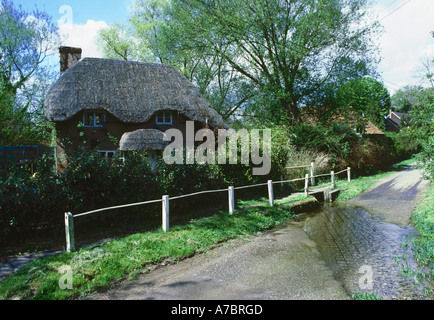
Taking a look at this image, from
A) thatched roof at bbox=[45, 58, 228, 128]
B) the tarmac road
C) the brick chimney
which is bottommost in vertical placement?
the tarmac road

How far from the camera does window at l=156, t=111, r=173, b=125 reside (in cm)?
1903

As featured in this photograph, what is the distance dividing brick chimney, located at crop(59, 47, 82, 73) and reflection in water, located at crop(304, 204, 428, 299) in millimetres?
18597

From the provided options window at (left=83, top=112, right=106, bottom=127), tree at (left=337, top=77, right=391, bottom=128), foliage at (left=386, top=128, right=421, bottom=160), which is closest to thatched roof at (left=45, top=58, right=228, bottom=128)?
window at (left=83, top=112, right=106, bottom=127)

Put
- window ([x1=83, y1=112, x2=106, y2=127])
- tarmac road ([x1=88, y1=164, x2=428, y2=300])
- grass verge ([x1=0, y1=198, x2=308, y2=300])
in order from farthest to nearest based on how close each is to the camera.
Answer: window ([x1=83, y1=112, x2=106, y2=127]) < grass verge ([x1=0, y1=198, x2=308, y2=300]) < tarmac road ([x1=88, y1=164, x2=428, y2=300])

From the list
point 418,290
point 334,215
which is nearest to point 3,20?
point 334,215

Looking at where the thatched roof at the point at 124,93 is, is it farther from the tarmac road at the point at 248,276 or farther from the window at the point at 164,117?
the tarmac road at the point at 248,276

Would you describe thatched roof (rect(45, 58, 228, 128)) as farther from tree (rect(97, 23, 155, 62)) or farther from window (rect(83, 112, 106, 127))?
tree (rect(97, 23, 155, 62))

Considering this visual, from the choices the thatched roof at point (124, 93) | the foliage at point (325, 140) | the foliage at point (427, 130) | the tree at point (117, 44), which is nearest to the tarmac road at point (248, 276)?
the foliage at point (427, 130)

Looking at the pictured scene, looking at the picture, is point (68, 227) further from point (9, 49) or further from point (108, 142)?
point (9, 49)

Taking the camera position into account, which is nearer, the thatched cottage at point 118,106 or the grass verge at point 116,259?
the grass verge at point 116,259

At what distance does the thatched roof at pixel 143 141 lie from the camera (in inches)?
651

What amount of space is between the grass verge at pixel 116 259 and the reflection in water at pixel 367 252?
200 cm

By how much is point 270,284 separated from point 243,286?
0.45m
